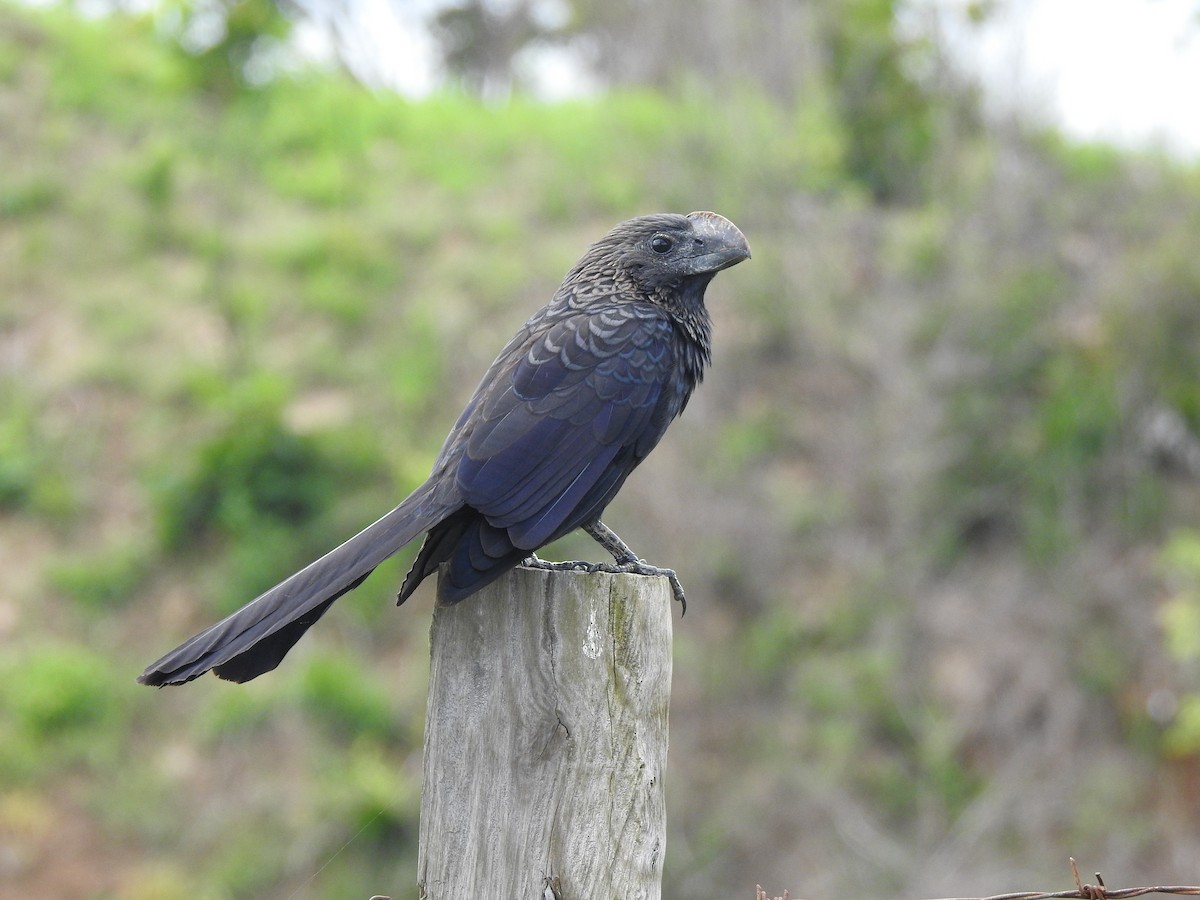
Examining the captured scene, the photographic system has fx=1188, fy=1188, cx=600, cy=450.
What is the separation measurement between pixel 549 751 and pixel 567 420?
0.97 metres

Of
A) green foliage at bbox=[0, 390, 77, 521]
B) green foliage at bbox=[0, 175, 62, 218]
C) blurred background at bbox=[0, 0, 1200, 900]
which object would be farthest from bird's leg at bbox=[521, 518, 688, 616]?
green foliage at bbox=[0, 175, 62, 218]

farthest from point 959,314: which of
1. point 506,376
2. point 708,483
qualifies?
point 506,376

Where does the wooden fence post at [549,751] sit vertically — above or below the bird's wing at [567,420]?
below

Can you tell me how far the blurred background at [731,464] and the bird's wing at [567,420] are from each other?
→ 14.8 ft

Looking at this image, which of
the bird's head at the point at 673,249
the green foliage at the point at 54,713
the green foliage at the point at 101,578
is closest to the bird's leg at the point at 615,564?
the bird's head at the point at 673,249

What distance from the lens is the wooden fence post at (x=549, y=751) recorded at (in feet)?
6.18

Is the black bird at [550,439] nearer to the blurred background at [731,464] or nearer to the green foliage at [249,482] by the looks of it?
the blurred background at [731,464]

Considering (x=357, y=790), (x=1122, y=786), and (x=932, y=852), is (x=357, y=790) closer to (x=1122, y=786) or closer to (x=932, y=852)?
(x=932, y=852)

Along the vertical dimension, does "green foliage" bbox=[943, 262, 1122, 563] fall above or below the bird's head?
above

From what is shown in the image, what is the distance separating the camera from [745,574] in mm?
8367

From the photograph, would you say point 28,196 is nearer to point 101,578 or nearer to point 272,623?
point 101,578

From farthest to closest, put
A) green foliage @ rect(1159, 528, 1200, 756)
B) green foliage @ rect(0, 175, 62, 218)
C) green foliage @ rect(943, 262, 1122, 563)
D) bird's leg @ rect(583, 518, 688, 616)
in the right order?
1. green foliage @ rect(0, 175, 62, 218)
2. green foliage @ rect(943, 262, 1122, 563)
3. green foliage @ rect(1159, 528, 1200, 756)
4. bird's leg @ rect(583, 518, 688, 616)

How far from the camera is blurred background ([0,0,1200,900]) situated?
732 cm

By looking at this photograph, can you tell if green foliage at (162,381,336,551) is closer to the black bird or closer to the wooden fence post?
the black bird
